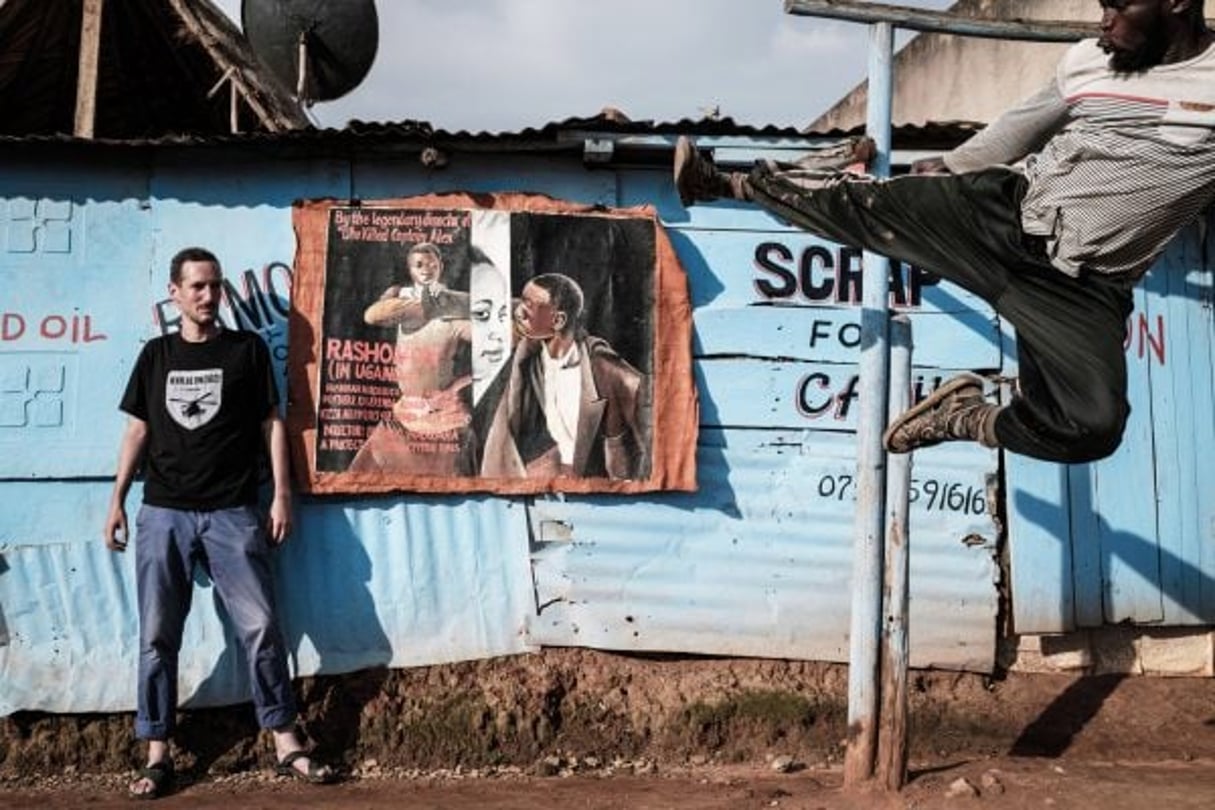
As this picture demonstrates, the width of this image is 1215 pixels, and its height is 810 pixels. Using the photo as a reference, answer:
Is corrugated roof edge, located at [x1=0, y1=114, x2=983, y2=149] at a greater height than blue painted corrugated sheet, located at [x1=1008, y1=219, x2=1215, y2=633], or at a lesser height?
greater

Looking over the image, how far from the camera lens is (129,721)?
590 cm

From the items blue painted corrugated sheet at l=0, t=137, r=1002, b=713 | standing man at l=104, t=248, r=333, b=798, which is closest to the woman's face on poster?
blue painted corrugated sheet at l=0, t=137, r=1002, b=713

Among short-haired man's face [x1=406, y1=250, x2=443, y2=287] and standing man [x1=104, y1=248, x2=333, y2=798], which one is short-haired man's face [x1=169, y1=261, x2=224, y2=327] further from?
short-haired man's face [x1=406, y1=250, x2=443, y2=287]

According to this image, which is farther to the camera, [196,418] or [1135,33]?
[196,418]

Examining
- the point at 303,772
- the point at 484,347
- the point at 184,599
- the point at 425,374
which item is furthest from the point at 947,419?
the point at 184,599

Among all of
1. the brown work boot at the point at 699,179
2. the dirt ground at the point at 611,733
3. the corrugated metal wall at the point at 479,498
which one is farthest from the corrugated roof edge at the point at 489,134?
the dirt ground at the point at 611,733

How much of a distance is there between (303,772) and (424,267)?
2229 millimetres

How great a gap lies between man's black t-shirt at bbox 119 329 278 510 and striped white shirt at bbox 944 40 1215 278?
3.25m

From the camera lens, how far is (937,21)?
5184mm

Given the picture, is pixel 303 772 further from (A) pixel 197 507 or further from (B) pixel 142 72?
(B) pixel 142 72

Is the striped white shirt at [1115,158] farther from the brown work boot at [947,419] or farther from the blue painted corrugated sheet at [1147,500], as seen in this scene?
the blue painted corrugated sheet at [1147,500]

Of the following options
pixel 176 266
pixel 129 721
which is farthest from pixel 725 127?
pixel 129 721

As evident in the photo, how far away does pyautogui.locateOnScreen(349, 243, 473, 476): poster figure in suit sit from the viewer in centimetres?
593

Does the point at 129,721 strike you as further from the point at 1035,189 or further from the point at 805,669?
the point at 1035,189
